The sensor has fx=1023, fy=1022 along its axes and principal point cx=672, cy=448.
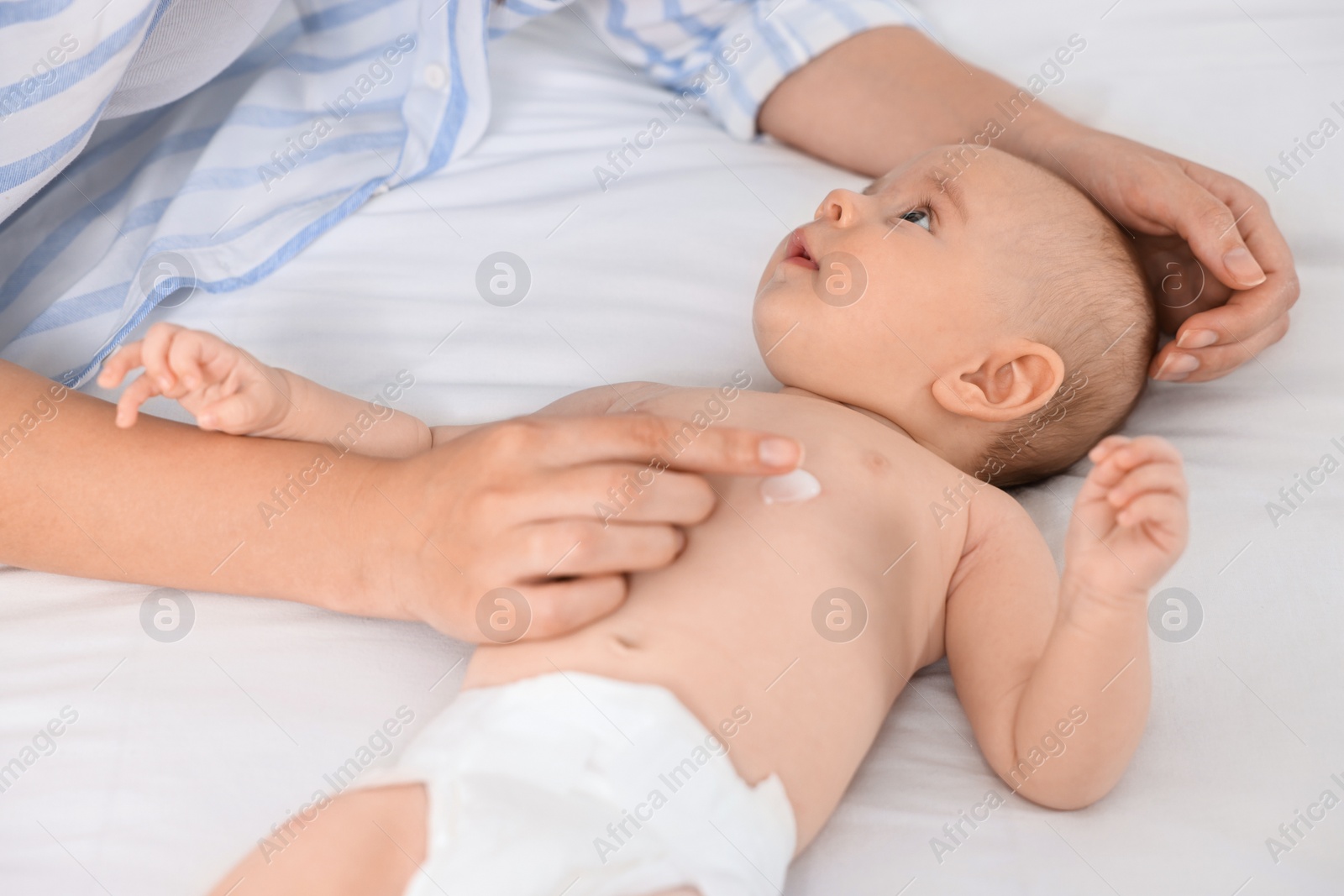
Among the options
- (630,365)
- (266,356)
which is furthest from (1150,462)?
(266,356)

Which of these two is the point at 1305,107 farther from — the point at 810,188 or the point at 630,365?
the point at 630,365

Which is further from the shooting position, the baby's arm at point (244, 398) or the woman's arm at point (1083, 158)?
the woman's arm at point (1083, 158)

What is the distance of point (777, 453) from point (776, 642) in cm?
20

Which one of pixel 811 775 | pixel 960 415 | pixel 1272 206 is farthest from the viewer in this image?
pixel 1272 206

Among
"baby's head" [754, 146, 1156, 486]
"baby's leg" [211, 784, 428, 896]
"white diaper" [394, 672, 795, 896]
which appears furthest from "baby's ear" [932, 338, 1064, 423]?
"baby's leg" [211, 784, 428, 896]

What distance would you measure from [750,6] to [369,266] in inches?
33.9

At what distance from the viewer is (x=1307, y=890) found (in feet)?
3.02

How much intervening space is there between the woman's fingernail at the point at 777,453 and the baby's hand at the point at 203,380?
536 mm

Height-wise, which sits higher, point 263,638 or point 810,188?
point 810,188

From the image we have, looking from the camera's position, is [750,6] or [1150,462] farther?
[750,6]

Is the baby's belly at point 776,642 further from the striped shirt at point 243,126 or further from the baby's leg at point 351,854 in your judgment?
the striped shirt at point 243,126

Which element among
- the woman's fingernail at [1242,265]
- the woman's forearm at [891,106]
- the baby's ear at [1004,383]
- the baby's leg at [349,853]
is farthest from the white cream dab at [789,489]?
the woman's forearm at [891,106]

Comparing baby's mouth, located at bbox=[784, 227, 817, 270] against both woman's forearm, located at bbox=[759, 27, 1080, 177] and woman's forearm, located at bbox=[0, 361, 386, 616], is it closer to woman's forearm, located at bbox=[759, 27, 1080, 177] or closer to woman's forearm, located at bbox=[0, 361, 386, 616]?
woman's forearm, located at bbox=[759, 27, 1080, 177]

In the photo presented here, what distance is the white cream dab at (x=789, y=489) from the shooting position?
1136 mm
